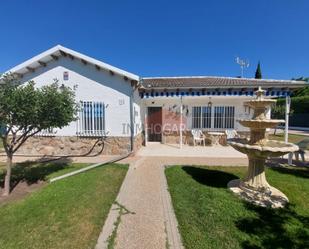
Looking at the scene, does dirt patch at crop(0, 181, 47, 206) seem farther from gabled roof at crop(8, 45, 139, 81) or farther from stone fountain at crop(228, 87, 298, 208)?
stone fountain at crop(228, 87, 298, 208)

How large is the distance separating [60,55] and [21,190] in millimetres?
8771

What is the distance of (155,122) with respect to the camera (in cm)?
1750

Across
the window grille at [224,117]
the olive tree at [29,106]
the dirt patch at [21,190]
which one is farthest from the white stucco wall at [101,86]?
the window grille at [224,117]

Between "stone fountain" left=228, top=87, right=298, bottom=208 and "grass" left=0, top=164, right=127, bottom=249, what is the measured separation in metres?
4.78

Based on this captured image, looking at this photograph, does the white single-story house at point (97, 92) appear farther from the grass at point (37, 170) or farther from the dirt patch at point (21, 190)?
the dirt patch at point (21, 190)

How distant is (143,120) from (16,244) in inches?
526

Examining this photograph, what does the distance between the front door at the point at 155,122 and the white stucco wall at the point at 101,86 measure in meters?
5.35

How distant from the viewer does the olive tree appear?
245 inches

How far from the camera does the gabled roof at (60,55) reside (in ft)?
38.0

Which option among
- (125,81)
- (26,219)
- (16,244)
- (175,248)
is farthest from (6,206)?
(125,81)

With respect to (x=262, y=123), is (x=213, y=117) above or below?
above

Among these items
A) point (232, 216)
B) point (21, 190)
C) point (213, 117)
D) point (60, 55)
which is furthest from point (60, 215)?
point (213, 117)

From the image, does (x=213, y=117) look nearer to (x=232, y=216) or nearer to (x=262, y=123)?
(x=262, y=123)

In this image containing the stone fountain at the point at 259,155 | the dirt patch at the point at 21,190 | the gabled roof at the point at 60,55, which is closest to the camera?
the stone fountain at the point at 259,155
